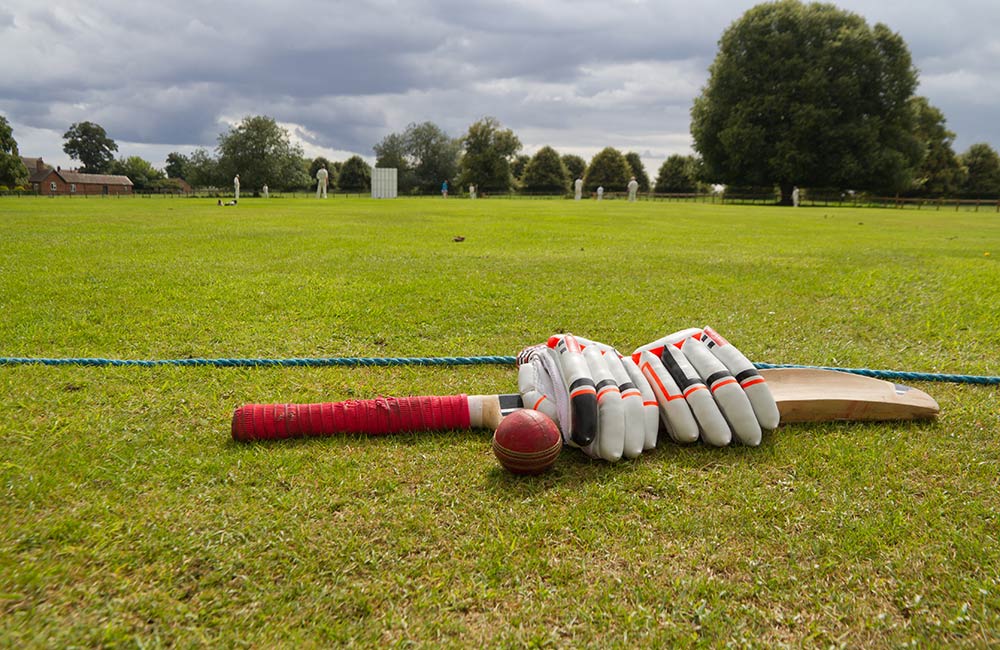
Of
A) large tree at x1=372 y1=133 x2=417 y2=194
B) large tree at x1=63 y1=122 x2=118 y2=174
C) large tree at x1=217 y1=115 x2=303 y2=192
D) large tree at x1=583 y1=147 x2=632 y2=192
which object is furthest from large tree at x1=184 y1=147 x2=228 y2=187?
large tree at x1=63 y1=122 x2=118 y2=174

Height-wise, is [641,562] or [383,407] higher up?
[383,407]

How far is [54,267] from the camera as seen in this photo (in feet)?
26.3

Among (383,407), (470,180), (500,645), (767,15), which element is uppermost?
(767,15)

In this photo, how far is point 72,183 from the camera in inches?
3949

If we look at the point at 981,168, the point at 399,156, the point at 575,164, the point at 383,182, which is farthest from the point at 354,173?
the point at 981,168

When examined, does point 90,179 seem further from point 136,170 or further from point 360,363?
point 360,363

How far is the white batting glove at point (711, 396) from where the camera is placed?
3021mm

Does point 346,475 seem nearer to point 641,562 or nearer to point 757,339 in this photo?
point 641,562

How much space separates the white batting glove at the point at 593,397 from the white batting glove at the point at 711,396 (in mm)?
96

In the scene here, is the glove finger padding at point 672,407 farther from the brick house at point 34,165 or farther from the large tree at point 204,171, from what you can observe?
the brick house at point 34,165

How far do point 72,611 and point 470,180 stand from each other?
8244 centimetres

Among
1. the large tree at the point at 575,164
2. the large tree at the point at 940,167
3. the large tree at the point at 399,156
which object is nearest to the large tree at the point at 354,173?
the large tree at the point at 399,156

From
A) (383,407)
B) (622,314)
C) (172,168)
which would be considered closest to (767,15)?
(622,314)

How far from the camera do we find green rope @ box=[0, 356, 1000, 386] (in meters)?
4.07
